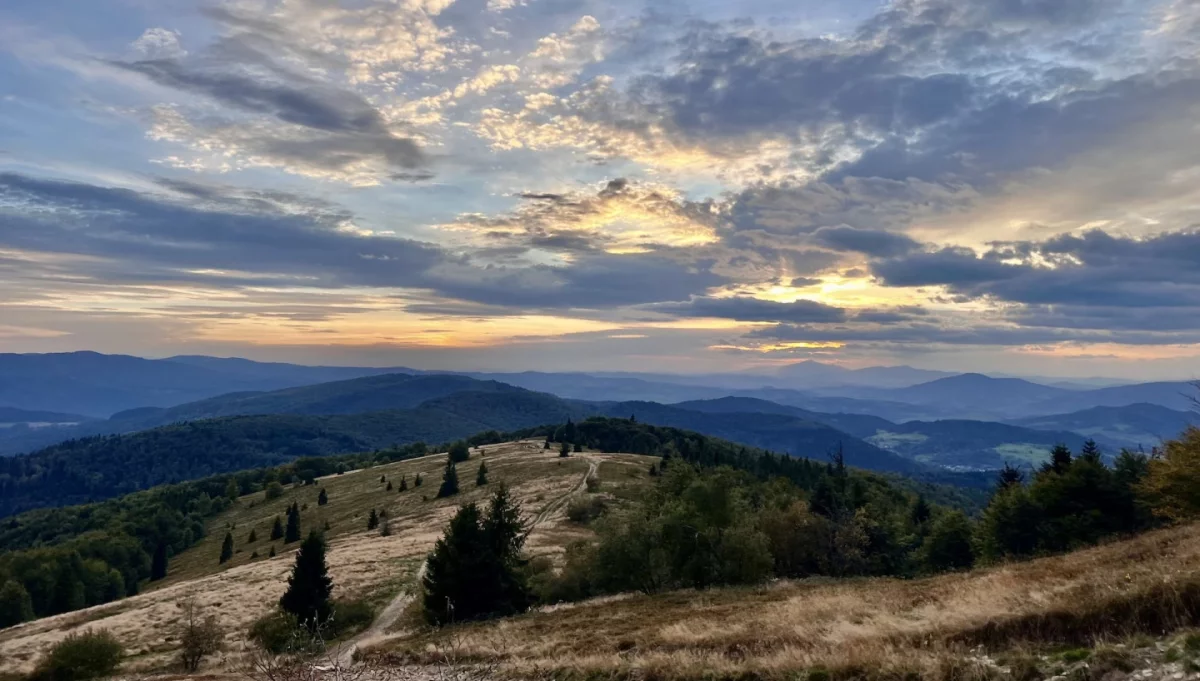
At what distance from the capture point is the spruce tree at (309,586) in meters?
43.5

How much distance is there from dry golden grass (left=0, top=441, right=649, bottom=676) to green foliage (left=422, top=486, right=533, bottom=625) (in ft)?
50.3

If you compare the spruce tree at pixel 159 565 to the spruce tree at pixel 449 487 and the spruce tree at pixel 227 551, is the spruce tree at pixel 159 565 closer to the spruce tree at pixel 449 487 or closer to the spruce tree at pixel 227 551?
the spruce tree at pixel 227 551

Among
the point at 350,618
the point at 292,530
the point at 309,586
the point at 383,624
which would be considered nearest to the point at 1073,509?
the point at 383,624

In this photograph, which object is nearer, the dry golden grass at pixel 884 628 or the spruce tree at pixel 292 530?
the dry golden grass at pixel 884 628

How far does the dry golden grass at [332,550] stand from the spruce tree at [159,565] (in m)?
2.22

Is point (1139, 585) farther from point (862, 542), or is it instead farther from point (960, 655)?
point (862, 542)

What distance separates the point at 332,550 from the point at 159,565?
214 ft

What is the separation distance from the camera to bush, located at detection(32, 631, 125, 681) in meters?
35.8

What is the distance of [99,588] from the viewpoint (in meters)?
100

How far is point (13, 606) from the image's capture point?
267 ft

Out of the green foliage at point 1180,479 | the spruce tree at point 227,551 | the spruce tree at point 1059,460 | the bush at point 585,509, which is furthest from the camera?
the spruce tree at point 227,551

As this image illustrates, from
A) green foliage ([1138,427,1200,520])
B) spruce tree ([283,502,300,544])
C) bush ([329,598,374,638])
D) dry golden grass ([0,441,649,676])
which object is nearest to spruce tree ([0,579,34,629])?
dry golden grass ([0,441,649,676])

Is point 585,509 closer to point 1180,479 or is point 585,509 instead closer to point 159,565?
point 1180,479

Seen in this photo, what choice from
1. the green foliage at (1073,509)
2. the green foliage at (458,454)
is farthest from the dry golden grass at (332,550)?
the green foliage at (1073,509)
